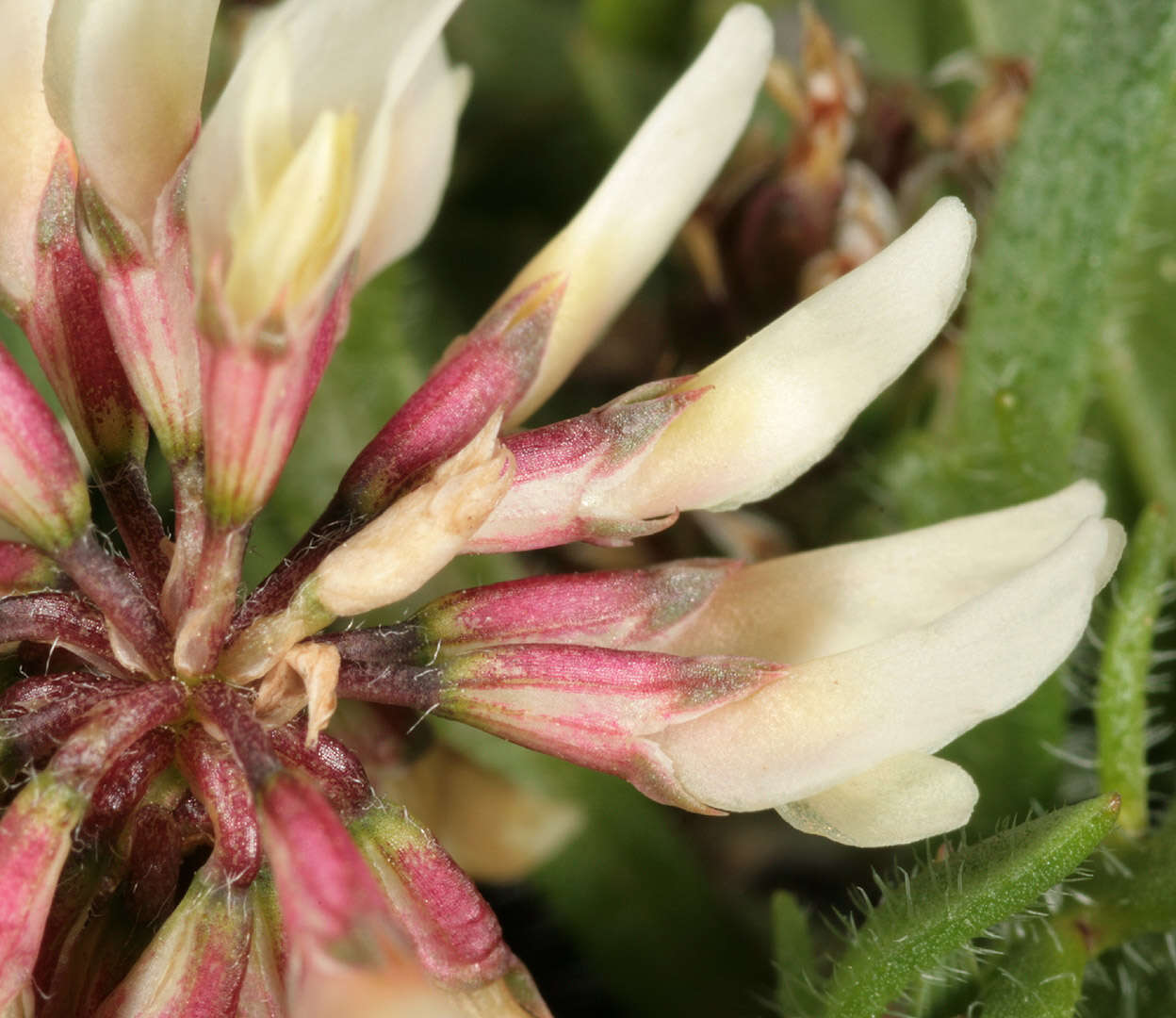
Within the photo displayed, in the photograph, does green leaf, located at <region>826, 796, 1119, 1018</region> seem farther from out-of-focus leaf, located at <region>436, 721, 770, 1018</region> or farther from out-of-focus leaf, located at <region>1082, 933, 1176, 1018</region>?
out-of-focus leaf, located at <region>436, 721, 770, 1018</region>

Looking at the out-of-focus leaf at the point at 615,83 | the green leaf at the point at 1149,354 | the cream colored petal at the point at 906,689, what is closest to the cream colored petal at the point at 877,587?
the cream colored petal at the point at 906,689

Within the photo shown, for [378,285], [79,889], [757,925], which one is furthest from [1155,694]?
[79,889]

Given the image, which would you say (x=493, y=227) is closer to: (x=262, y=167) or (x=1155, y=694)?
(x=1155, y=694)

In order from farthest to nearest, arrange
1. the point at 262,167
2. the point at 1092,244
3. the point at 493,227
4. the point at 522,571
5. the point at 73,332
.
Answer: the point at 493,227 → the point at 522,571 → the point at 1092,244 → the point at 73,332 → the point at 262,167

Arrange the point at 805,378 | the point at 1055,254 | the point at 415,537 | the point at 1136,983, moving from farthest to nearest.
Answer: the point at 1055,254
the point at 1136,983
the point at 805,378
the point at 415,537

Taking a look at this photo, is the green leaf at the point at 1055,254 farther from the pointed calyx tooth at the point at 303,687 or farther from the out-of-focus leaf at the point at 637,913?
the pointed calyx tooth at the point at 303,687

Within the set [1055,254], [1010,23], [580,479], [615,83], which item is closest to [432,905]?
[580,479]

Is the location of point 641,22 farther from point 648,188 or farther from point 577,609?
point 577,609
